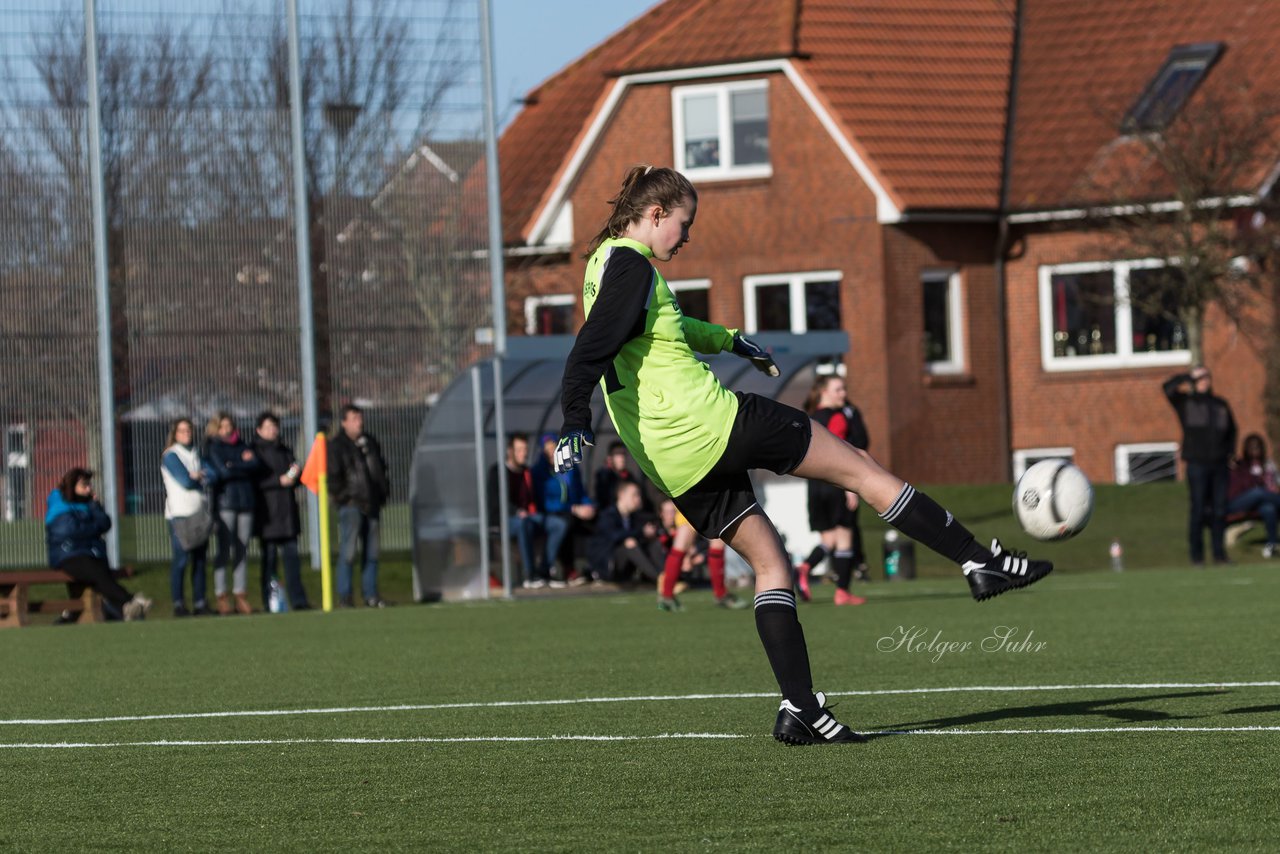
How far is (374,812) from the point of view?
5723 millimetres

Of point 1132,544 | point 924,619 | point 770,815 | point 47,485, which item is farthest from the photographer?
point 1132,544

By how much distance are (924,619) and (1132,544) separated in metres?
14.1

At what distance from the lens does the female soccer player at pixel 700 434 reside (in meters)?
6.82

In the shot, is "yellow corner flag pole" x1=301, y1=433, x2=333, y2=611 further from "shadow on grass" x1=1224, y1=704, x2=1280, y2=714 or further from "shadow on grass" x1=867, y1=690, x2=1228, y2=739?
"shadow on grass" x1=1224, y1=704, x2=1280, y2=714

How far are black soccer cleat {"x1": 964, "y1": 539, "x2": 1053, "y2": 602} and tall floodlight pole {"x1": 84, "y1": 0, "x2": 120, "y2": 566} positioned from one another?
55.1ft

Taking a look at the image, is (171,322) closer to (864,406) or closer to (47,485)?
(47,485)

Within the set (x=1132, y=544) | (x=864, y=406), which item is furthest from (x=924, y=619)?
(x=864, y=406)

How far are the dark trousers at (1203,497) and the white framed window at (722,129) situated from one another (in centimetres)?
1579

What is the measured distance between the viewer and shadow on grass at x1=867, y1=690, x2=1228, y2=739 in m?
7.47

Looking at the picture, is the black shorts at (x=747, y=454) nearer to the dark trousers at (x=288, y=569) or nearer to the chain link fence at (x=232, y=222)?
the dark trousers at (x=288, y=569)

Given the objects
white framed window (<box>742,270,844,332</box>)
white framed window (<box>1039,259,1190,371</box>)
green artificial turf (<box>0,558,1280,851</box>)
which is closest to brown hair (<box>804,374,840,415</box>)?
green artificial turf (<box>0,558,1280,851</box>)

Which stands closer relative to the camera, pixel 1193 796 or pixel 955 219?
pixel 1193 796

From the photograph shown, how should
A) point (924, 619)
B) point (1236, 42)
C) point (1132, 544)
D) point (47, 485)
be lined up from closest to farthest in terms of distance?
1. point (924, 619)
2. point (47, 485)
3. point (1132, 544)
4. point (1236, 42)

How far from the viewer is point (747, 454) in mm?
6906
